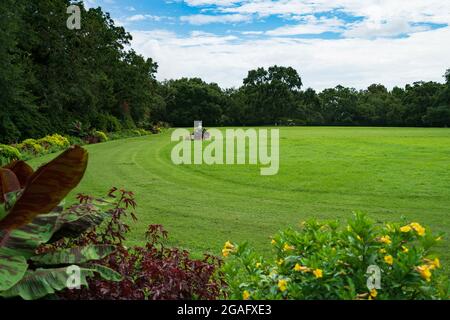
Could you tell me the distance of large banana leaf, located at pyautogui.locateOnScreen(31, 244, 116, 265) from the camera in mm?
3304

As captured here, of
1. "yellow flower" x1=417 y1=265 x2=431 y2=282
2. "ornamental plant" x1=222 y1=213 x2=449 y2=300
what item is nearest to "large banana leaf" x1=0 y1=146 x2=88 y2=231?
"ornamental plant" x1=222 y1=213 x2=449 y2=300

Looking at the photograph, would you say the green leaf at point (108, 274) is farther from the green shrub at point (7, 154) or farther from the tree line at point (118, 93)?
the tree line at point (118, 93)

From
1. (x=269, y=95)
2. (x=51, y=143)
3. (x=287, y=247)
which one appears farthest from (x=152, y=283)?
(x=269, y=95)

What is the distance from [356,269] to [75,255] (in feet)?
6.44

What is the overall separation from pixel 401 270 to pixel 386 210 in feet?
21.7

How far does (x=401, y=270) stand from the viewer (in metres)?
2.50

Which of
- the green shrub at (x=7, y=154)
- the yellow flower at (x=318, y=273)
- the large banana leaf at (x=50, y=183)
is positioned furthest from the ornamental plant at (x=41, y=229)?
the green shrub at (x=7, y=154)

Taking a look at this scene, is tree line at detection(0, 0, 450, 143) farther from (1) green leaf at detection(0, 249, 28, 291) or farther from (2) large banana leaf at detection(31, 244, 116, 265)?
(1) green leaf at detection(0, 249, 28, 291)

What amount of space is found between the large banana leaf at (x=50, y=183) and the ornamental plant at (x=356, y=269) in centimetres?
113

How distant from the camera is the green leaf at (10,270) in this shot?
2.74 m

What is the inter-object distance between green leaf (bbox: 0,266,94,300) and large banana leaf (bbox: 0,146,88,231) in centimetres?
42

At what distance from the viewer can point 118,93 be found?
145 feet

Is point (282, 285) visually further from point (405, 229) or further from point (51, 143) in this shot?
point (51, 143)
